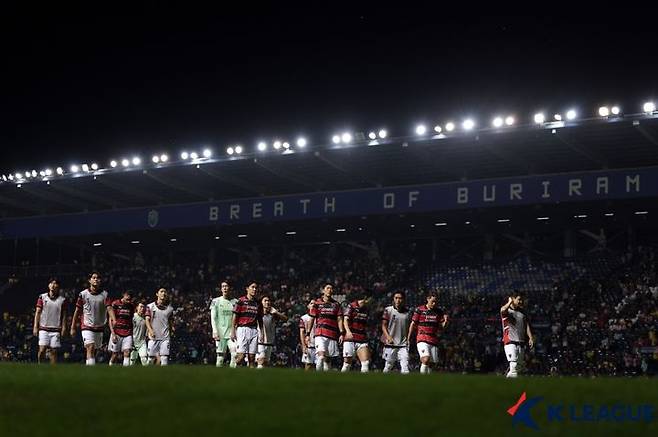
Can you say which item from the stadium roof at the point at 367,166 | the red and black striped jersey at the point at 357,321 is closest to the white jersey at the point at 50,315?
the red and black striped jersey at the point at 357,321

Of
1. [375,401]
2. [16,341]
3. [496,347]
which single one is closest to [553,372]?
[496,347]

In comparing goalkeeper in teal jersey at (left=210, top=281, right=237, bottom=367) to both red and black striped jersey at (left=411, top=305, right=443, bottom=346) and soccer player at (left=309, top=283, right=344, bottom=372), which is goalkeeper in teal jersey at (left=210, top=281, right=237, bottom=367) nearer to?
soccer player at (left=309, top=283, right=344, bottom=372)

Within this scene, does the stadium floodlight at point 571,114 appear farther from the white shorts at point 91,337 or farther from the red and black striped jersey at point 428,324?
the white shorts at point 91,337

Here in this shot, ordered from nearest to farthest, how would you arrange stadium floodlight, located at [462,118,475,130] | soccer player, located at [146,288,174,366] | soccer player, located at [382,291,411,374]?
soccer player, located at [382,291,411,374] < soccer player, located at [146,288,174,366] < stadium floodlight, located at [462,118,475,130]

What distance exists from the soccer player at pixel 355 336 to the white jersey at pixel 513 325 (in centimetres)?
359

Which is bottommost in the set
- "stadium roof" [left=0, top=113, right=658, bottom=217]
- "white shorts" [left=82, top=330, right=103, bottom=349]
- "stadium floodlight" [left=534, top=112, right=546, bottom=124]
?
"white shorts" [left=82, top=330, right=103, bottom=349]

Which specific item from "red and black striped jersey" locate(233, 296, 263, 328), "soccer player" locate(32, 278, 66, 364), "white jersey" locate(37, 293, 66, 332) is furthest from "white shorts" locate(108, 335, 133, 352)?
"red and black striped jersey" locate(233, 296, 263, 328)

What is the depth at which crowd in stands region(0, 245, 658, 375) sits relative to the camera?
36.0m

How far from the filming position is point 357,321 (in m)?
24.6

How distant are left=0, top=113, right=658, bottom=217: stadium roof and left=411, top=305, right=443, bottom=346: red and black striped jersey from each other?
14.6 m

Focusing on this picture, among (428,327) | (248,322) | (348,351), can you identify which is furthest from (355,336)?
(248,322)

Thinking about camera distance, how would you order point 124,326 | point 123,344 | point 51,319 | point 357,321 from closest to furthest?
point 51,319
point 357,321
point 123,344
point 124,326

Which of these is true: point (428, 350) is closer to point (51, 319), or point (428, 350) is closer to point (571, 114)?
point (51, 319)

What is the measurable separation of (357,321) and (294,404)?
1276 centimetres
